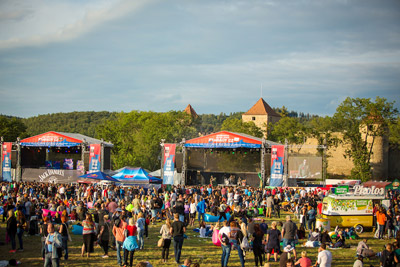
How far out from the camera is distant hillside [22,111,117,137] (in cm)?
11200

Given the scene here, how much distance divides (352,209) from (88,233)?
32.3 feet

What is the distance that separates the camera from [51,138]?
3725cm

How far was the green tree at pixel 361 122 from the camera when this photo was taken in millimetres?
46812

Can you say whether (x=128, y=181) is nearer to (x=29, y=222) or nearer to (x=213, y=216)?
(x=213, y=216)

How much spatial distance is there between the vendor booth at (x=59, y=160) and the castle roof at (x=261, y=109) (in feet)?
175

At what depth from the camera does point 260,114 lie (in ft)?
293

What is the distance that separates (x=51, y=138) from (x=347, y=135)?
31.8 meters

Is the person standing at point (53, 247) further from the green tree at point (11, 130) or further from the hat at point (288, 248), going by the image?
the green tree at point (11, 130)

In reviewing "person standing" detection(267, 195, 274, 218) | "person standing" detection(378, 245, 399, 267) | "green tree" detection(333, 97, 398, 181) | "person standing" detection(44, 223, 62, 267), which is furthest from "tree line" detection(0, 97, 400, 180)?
"person standing" detection(44, 223, 62, 267)

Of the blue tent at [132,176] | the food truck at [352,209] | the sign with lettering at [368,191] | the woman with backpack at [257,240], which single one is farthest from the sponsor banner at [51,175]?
the woman with backpack at [257,240]

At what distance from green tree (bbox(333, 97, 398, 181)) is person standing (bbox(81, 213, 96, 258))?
4015 cm

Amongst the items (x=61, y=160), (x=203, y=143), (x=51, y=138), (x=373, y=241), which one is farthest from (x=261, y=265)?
(x=61, y=160)

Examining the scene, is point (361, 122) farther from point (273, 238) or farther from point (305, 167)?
point (273, 238)

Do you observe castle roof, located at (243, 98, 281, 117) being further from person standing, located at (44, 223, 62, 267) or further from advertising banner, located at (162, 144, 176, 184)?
person standing, located at (44, 223, 62, 267)
